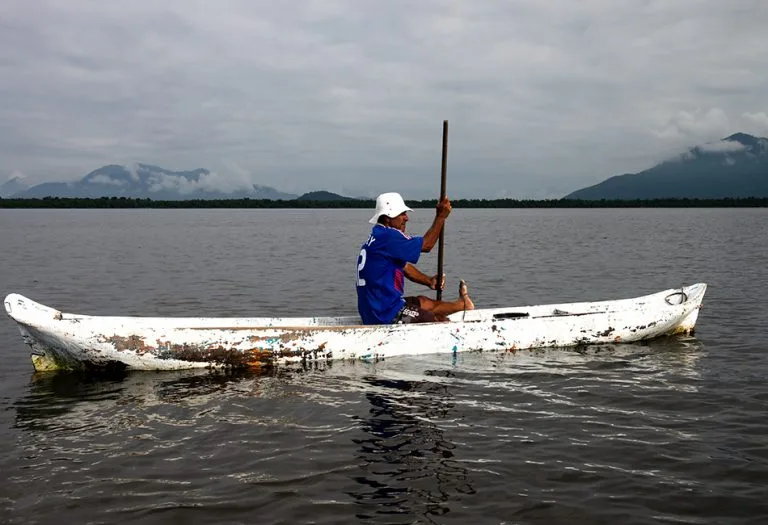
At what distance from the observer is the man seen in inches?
375

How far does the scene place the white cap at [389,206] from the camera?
9.59m

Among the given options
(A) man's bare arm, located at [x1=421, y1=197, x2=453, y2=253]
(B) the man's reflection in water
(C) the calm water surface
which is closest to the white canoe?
(C) the calm water surface

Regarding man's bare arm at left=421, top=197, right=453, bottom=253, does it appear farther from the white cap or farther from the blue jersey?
the white cap

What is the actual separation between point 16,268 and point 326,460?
23677mm

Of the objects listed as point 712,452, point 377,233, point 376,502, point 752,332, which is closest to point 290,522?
point 376,502

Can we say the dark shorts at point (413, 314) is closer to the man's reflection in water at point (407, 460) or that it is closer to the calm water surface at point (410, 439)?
the calm water surface at point (410, 439)

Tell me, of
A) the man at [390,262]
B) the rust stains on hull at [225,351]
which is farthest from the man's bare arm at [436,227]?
the rust stains on hull at [225,351]

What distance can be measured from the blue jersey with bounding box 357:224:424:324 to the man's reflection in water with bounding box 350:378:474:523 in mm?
1625

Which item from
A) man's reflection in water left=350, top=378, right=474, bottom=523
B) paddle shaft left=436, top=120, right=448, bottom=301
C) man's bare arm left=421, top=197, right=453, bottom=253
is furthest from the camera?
paddle shaft left=436, top=120, right=448, bottom=301

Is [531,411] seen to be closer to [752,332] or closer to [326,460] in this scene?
[326,460]

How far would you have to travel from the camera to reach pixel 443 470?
6.10 m

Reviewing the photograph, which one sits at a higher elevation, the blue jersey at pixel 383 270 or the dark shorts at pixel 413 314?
the blue jersey at pixel 383 270

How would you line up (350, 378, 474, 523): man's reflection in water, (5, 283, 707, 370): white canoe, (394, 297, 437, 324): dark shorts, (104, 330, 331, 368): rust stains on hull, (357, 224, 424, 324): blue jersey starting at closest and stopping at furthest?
(350, 378, 474, 523): man's reflection in water, (5, 283, 707, 370): white canoe, (104, 330, 331, 368): rust stains on hull, (357, 224, 424, 324): blue jersey, (394, 297, 437, 324): dark shorts

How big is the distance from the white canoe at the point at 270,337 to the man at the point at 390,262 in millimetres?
292
